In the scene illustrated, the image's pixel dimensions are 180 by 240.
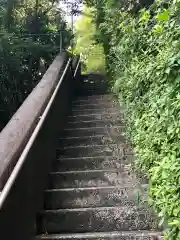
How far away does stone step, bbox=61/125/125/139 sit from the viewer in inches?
195

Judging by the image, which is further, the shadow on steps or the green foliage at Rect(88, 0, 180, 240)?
the shadow on steps

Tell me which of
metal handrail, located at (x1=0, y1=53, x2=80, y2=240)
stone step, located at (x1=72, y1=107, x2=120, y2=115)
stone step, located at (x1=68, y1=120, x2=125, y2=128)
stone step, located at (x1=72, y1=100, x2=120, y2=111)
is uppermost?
metal handrail, located at (x1=0, y1=53, x2=80, y2=240)

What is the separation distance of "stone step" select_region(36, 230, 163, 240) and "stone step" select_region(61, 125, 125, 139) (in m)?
2.07

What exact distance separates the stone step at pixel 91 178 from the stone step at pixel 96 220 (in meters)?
0.52

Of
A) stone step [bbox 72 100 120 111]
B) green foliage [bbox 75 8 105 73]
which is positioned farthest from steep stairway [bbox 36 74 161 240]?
green foliage [bbox 75 8 105 73]

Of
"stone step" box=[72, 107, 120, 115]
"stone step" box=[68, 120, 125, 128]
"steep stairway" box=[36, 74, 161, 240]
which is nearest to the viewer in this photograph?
"steep stairway" box=[36, 74, 161, 240]

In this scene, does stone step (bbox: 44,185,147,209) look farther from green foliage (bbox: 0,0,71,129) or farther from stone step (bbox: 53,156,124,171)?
green foliage (bbox: 0,0,71,129)

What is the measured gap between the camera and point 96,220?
305 cm

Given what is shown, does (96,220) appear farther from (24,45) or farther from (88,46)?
(88,46)

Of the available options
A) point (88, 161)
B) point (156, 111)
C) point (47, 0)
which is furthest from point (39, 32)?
point (156, 111)

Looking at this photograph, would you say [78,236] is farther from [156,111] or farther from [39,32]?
[39,32]

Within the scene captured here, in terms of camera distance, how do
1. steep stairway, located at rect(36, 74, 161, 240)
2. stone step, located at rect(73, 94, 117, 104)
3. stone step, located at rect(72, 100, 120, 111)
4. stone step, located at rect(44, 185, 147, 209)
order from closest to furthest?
1. steep stairway, located at rect(36, 74, 161, 240)
2. stone step, located at rect(44, 185, 147, 209)
3. stone step, located at rect(72, 100, 120, 111)
4. stone step, located at rect(73, 94, 117, 104)

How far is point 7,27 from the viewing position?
695 cm

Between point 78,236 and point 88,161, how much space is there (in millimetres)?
1331
